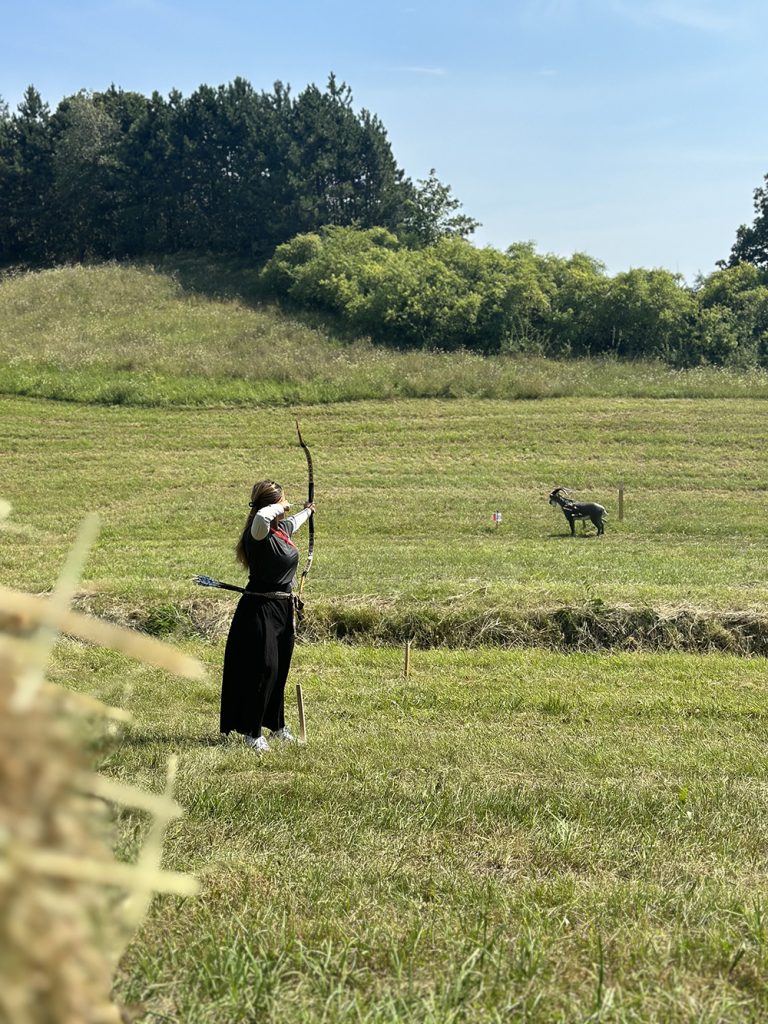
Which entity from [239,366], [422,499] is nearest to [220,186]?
[239,366]

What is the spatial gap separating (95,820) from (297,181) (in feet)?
257

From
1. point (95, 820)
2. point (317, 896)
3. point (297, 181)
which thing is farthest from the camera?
point (297, 181)

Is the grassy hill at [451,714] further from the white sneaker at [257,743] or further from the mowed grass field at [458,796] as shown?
the white sneaker at [257,743]

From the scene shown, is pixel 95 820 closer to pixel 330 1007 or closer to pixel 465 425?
pixel 330 1007

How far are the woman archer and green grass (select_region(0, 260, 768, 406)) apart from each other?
29.5 meters

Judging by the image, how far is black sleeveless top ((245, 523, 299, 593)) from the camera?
8508 mm

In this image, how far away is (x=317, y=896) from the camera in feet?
12.1

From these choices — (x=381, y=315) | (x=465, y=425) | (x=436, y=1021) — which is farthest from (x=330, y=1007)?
(x=381, y=315)

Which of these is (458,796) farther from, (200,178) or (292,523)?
(200,178)

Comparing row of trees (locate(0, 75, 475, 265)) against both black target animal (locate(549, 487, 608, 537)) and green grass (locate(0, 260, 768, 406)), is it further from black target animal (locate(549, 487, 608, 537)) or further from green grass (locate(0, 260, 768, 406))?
black target animal (locate(549, 487, 608, 537))

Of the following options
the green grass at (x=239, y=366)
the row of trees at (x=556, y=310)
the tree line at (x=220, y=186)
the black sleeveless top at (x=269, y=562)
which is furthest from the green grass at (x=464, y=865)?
the tree line at (x=220, y=186)

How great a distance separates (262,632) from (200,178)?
77.3m

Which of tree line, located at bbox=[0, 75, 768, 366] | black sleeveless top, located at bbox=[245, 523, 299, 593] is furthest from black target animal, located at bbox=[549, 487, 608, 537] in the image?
tree line, located at bbox=[0, 75, 768, 366]

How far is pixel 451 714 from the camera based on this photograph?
904 cm
